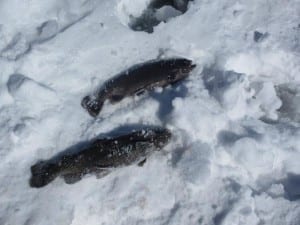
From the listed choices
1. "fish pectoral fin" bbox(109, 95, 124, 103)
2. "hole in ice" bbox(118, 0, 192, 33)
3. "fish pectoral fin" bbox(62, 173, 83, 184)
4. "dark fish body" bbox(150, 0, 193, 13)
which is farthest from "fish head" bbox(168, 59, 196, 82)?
"fish pectoral fin" bbox(62, 173, 83, 184)

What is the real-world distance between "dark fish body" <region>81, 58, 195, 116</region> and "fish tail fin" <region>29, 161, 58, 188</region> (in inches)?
29.6

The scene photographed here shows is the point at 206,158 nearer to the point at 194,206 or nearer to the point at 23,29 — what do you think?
the point at 194,206

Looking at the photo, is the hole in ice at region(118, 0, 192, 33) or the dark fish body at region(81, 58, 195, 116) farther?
the hole in ice at region(118, 0, 192, 33)

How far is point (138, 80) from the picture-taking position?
14.6 ft

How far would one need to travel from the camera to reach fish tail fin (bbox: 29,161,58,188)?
3.93 m

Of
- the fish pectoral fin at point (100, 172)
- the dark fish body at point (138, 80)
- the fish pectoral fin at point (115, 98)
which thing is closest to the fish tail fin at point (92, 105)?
the dark fish body at point (138, 80)

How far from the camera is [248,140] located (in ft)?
13.2

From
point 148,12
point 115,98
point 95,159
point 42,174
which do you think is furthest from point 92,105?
point 148,12

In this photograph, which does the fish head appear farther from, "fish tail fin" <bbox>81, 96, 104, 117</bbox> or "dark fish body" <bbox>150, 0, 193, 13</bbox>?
"dark fish body" <bbox>150, 0, 193, 13</bbox>

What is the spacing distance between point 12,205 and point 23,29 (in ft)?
7.16

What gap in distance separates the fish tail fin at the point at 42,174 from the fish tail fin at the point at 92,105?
729 millimetres

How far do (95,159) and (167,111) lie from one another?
95 centimetres

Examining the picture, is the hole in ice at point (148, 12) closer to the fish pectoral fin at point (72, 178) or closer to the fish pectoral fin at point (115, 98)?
the fish pectoral fin at point (115, 98)

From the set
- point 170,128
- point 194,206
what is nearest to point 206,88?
point 170,128
